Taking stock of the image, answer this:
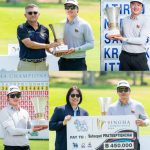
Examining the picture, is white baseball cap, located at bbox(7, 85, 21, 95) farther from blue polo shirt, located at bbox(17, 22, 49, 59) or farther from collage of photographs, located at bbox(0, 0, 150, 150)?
blue polo shirt, located at bbox(17, 22, 49, 59)

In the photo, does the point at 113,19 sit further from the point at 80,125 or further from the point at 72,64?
the point at 80,125

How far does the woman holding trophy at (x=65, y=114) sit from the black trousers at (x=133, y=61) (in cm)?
61

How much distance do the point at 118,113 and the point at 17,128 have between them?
1129mm

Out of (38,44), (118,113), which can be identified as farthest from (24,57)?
(118,113)

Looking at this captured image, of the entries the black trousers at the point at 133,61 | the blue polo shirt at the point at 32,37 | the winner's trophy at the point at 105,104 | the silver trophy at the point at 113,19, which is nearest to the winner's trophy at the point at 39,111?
Result: the blue polo shirt at the point at 32,37

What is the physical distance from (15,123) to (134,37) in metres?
1.63

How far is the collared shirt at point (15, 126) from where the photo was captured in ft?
41.9

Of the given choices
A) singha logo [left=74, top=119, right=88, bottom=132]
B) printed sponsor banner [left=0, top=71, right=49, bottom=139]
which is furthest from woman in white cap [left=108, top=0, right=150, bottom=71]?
printed sponsor banner [left=0, top=71, right=49, bottom=139]

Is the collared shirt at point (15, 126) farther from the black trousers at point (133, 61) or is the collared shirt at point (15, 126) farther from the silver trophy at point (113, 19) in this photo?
the silver trophy at point (113, 19)

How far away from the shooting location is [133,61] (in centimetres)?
1299

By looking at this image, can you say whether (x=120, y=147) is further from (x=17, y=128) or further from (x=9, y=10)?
(x=9, y=10)

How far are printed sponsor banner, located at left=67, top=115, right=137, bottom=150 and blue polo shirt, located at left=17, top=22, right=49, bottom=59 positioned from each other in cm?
86

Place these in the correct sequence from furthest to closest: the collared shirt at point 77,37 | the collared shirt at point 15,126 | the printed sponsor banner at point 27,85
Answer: the printed sponsor banner at point 27,85, the collared shirt at point 77,37, the collared shirt at point 15,126

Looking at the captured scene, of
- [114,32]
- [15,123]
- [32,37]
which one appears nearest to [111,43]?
[114,32]
